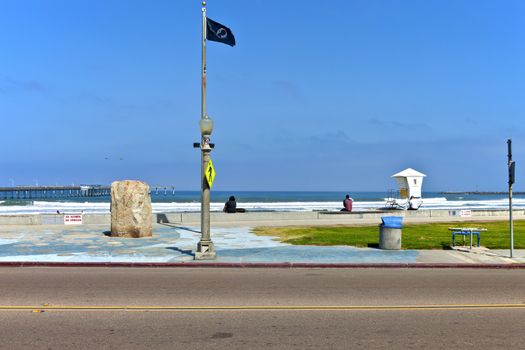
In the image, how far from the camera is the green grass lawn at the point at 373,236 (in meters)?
18.1

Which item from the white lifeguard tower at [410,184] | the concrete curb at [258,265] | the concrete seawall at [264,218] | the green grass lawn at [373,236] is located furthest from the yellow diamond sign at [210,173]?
the white lifeguard tower at [410,184]

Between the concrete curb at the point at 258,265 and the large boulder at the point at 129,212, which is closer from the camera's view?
the concrete curb at the point at 258,265

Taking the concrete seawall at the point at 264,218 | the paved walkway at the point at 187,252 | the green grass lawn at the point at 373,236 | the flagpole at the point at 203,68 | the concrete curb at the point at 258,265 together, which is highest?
the flagpole at the point at 203,68

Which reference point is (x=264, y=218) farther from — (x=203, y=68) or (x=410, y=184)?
(x=410, y=184)

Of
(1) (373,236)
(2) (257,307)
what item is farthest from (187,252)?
(1) (373,236)

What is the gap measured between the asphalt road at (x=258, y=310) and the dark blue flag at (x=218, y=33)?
724cm

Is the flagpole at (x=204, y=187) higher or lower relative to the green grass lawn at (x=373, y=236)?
higher

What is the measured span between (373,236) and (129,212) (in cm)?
951

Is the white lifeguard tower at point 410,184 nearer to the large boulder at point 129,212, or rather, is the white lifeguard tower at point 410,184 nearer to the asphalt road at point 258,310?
the large boulder at point 129,212

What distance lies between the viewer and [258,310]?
26.8 feet

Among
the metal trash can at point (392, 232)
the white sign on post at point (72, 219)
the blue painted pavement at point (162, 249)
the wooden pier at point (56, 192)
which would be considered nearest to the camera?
the blue painted pavement at point (162, 249)

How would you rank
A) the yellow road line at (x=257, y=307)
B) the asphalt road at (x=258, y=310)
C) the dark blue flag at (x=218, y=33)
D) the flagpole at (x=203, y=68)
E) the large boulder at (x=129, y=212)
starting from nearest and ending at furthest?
1. the asphalt road at (x=258, y=310)
2. the yellow road line at (x=257, y=307)
3. the flagpole at (x=203, y=68)
4. the dark blue flag at (x=218, y=33)
5. the large boulder at (x=129, y=212)

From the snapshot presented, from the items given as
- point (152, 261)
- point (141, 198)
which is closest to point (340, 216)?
point (141, 198)

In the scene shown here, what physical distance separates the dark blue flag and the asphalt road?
7.24 metres
